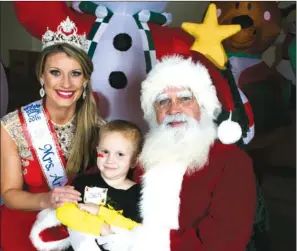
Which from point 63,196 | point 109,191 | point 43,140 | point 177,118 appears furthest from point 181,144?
point 43,140

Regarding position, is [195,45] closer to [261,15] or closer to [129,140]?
[129,140]

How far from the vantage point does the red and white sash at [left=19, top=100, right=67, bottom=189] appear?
1.34 metres

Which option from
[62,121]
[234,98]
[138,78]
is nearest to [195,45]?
[234,98]

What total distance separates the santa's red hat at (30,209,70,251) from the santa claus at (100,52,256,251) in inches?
6.6

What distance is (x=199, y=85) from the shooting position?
118 centimetres

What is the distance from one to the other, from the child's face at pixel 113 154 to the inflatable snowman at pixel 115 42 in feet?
1.29

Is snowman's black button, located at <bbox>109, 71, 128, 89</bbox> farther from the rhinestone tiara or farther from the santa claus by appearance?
the santa claus

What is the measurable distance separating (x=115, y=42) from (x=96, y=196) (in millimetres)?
569

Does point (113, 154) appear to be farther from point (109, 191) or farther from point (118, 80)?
point (118, 80)

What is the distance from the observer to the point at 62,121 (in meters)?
1.38

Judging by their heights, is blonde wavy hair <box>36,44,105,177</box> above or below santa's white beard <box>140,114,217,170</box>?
above

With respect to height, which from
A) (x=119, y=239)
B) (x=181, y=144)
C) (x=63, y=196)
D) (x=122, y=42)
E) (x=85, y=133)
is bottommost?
(x=119, y=239)

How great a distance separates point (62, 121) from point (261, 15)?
84 cm

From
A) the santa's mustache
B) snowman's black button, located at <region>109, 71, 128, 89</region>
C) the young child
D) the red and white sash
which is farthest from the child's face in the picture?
snowman's black button, located at <region>109, 71, 128, 89</region>
